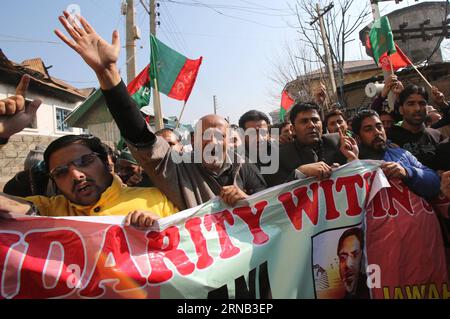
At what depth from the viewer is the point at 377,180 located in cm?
218

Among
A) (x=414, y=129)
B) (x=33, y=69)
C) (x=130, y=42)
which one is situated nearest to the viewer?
(x=414, y=129)

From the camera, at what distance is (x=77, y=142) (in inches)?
80.2

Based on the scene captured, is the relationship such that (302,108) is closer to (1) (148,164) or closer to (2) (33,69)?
(1) (148,164)

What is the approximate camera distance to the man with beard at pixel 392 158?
7.35 ft

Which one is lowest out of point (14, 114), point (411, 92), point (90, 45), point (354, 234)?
point (354, 234)

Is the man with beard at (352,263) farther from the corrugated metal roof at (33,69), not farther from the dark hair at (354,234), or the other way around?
the corrugated metal roof at (33,69)

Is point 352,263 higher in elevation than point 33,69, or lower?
lower

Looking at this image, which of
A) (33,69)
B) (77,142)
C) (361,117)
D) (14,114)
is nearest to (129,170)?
(77,142)

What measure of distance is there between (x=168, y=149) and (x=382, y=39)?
5.05 meters

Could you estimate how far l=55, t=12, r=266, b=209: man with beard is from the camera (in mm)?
1828

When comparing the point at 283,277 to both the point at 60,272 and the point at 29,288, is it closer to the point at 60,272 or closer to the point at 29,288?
the point at 60,272

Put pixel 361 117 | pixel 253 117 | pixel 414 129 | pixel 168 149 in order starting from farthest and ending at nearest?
1. pixel 253 117
2. pixel 414 129
3. pixel 361 117
4. pixel 168 149
